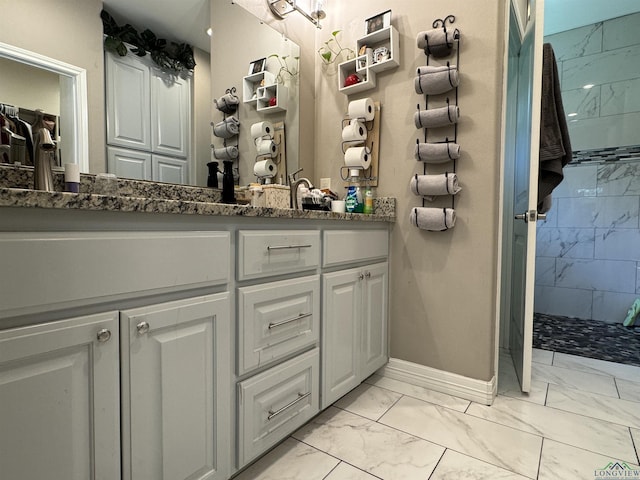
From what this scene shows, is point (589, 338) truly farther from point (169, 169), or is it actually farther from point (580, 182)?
point (169, 169)

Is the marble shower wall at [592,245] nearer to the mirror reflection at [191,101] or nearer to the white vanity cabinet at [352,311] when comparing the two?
the white vanity cabinet at [352,311]

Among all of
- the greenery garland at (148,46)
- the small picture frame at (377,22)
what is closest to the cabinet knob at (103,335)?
the greenery garland at (148,46)

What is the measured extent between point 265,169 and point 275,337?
1.07 metres

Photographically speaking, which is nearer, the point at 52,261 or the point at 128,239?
the point at 52,261

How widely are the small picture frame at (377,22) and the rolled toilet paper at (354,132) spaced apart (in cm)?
50

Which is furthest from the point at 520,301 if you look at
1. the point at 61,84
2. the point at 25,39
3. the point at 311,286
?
the point at 25,39

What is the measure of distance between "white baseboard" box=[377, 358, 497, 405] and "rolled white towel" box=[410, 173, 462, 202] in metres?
0.92

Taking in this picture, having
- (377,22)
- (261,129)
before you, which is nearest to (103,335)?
(261,129)

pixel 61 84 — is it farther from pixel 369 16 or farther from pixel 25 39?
pixel 369 16

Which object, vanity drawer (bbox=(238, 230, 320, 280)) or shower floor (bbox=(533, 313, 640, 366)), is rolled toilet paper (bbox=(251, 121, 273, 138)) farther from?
shower floor (bbox=(533, 313, 640, 366))

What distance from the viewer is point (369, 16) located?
1959 mm

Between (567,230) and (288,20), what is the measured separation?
10.6 feet

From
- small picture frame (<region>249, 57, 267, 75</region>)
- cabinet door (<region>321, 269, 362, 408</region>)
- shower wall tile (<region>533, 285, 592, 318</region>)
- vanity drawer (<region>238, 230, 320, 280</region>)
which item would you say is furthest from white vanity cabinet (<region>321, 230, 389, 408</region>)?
shower wall tile (<region>533, 285, 592, 318</region>)

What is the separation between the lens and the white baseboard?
1688 millimetres
